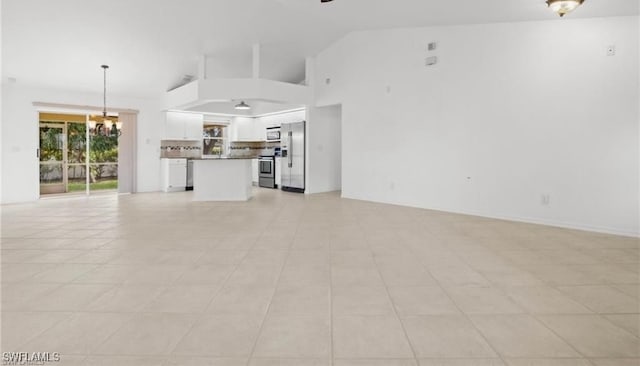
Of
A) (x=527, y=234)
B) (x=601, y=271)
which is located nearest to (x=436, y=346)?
(x=601, y=271)

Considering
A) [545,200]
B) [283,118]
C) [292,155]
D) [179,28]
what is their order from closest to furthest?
[545,200] → [179,28] → [292,155] → [283,118]

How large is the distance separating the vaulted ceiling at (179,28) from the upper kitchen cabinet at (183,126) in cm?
122

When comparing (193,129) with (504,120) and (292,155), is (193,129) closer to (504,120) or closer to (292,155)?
(292,155)

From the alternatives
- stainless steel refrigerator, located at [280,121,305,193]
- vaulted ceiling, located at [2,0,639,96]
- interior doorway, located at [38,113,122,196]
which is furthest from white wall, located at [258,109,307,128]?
interior doorway, located at [38,113,122,196]

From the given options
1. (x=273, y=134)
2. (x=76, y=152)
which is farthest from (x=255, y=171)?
(x=76, y=152)

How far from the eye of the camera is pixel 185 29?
20.4 ft

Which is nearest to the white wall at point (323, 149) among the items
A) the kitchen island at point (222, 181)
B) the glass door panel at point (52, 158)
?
the kitchen island at point (222, 181)

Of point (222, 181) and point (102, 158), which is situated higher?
point (102, 158)

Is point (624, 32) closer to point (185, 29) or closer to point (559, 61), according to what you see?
point (559, 61)

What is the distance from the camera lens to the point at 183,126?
934cm

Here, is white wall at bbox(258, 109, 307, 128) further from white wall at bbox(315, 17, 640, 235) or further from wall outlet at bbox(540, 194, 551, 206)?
wall outlet at bbox(540, 194, 551, 206)

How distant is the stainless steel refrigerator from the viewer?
28.3ft

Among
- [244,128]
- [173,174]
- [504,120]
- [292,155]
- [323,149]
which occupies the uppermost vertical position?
[244,128]

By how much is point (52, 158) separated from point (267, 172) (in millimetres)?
5266
